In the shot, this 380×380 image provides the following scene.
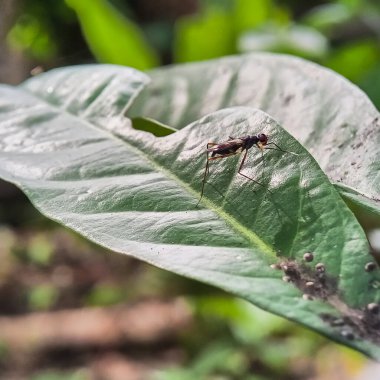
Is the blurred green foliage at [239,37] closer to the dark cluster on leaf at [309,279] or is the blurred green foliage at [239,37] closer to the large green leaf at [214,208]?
the large green leaf at [214,208]

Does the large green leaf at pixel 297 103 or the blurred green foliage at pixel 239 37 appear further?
the blurred green foliage at pixel 239 37

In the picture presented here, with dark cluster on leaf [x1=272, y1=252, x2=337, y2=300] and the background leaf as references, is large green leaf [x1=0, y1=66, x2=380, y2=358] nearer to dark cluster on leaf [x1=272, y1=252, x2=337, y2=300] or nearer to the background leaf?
dark cluster on leaf [x1=272, y1=252, x2=337, y2=300]

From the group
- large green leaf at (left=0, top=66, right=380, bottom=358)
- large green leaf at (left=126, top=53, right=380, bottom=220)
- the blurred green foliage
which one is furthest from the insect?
the blurred green foliage

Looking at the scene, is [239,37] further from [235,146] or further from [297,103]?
[235,146]

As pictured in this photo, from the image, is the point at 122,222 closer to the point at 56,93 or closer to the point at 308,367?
the point at 56,93

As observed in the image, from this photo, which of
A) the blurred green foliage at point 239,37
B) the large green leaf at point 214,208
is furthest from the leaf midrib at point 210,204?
the blurred green foliage at point 239,37

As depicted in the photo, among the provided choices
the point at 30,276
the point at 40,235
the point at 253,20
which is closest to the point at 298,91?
the point at 253,20

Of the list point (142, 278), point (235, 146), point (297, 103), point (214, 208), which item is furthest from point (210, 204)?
point (142, 278)
